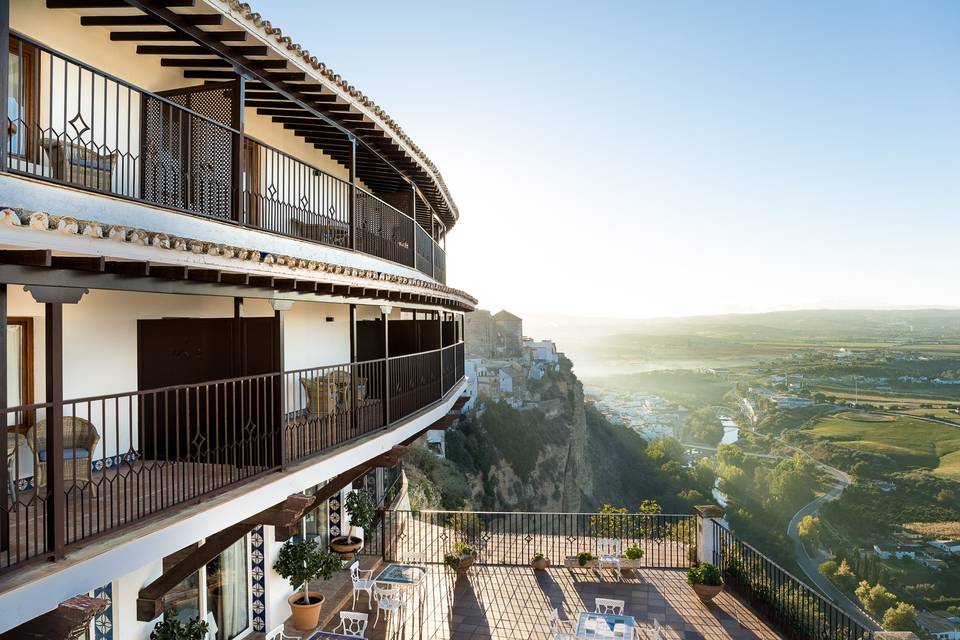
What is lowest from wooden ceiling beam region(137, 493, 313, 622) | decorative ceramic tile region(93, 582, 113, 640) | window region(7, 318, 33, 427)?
decorative ceramic tile region(93, 582, 113, 640)

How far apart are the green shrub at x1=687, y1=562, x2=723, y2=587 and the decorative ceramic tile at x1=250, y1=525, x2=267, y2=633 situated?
7.88 metres

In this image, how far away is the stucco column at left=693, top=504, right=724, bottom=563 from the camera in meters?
12.4

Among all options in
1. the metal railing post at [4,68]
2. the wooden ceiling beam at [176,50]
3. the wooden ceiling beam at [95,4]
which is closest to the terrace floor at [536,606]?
the metal railing post at [4,68]

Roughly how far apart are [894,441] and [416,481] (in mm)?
83245

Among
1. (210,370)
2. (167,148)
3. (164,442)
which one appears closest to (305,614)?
(164,442)

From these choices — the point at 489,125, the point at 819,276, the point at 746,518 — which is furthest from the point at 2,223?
the point at 819,276

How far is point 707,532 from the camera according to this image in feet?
40.8

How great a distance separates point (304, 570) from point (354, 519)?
2.76 m

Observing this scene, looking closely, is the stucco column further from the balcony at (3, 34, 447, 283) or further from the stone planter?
the balcony at (3, 34, 447, 283)

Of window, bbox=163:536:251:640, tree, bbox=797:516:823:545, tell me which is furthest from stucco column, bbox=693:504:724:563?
tree, bbox=797:516:823:545

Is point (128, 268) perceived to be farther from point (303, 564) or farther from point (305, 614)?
point (305, 614)

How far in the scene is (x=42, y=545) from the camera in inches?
174

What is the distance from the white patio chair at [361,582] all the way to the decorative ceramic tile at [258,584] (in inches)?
64.3

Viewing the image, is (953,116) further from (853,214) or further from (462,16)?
(462,16)
